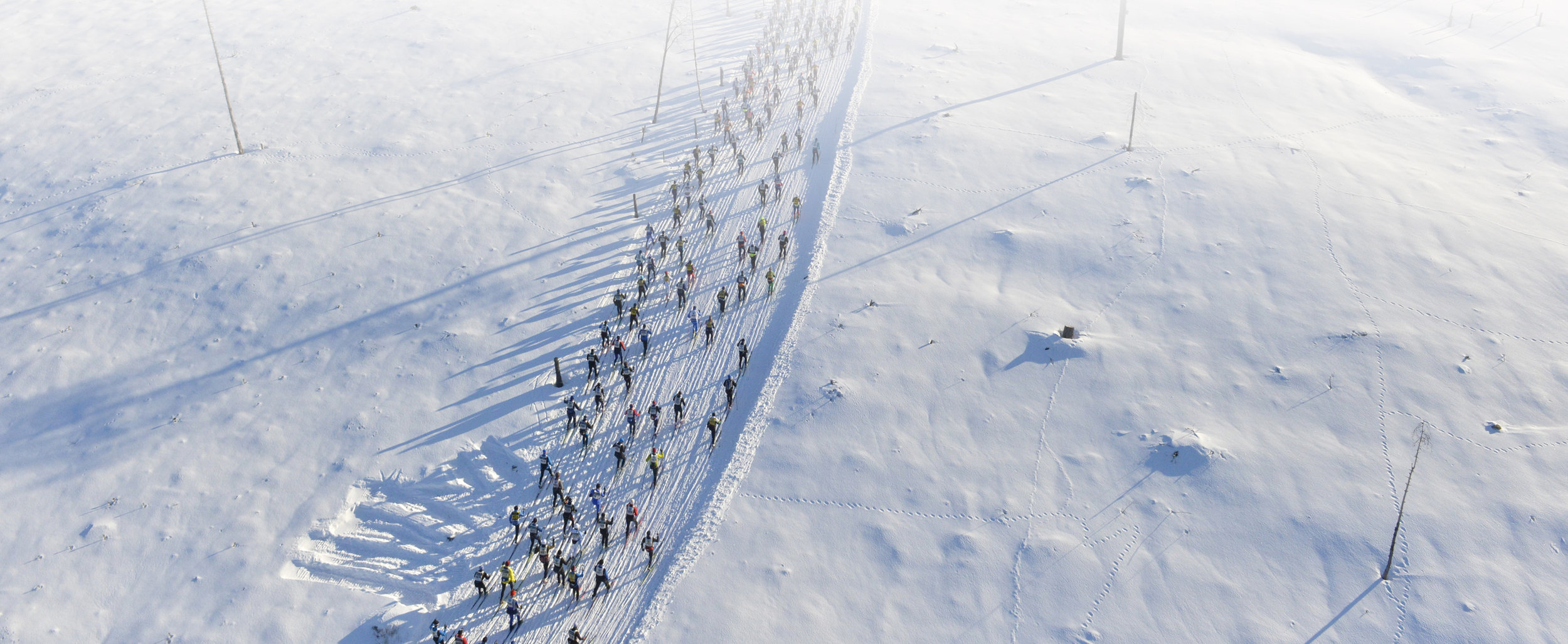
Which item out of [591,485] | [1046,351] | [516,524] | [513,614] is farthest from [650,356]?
[1046,351]

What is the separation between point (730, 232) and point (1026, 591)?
1643 cm

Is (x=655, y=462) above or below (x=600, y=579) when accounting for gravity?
above

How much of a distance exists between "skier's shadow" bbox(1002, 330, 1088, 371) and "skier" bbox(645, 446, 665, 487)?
9785mm

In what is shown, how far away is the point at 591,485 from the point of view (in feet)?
62.6

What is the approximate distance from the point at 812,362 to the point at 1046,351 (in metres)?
6.63

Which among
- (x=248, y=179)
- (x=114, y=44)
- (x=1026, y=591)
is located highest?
(x=114, y=44)

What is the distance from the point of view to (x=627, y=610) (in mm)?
16047

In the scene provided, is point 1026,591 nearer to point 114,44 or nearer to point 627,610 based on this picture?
point 627,610

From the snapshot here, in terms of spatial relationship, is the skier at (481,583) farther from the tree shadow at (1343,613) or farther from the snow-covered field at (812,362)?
the tree shadow at (1343,613)

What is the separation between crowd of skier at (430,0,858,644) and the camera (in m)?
16.8

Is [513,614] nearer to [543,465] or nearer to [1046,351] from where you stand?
[543,465]

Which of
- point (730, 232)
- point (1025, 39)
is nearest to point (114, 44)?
point (730, 232)

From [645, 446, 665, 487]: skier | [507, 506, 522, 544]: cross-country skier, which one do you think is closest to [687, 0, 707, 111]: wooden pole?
[645, 446, 665, 487]: skier

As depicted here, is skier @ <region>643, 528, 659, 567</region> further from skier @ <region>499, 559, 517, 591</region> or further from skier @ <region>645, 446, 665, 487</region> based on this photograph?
skier @ <region>499, 559, 517, 591</region>
